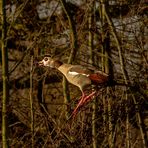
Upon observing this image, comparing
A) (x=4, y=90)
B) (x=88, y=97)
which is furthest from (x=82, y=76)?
(x=4, y=90)

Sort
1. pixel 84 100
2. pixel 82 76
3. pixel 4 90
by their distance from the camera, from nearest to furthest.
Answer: pixel 84 100 < pixel 82 76 < pixel 4 90

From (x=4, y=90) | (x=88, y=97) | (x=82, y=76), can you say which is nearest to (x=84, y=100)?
(x=88, y=97)

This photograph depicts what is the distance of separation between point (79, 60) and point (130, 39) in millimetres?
658

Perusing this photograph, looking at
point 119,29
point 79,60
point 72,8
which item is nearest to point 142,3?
point 119,29

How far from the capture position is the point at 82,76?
408cm

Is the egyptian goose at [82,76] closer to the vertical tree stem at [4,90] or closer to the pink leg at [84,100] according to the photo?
the pink leg at [84,100]

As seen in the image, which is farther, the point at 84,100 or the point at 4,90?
the point at 4,90

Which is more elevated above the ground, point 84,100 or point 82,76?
point 82,76

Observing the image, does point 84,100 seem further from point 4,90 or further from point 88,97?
point 4,90

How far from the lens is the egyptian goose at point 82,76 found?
12.8 feet

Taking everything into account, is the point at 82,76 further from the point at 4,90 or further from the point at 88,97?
the point at 4,90

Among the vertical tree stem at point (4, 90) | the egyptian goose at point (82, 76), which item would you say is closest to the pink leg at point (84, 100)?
the egyptian goose at point (82, 76)

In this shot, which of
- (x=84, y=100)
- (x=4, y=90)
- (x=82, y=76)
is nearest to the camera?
(x=84, y=100)

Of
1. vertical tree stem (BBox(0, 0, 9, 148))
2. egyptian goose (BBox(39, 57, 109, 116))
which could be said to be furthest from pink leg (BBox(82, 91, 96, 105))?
vertical tree stem (BBox(0, 0, 9, 148))
